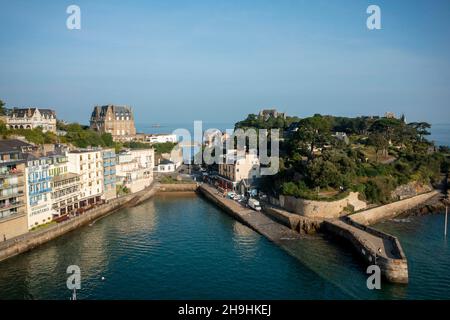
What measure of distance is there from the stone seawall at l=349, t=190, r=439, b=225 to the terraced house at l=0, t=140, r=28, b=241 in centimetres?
2087

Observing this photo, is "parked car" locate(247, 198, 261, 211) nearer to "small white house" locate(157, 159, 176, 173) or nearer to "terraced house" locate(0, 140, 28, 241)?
"terraced house" locate(0, 140, 28, 241)

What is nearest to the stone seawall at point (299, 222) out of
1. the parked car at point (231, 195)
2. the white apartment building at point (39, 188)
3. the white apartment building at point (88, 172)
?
the parked car at point (231, 195)

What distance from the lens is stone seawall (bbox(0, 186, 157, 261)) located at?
21769 millimetres

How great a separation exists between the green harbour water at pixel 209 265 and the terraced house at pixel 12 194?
201 cm

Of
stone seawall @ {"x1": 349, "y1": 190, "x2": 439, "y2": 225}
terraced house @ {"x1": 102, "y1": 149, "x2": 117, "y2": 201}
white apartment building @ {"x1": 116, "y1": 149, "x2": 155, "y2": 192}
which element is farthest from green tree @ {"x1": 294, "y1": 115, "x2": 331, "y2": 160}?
terraced house @ {"x1": 102, "y1": 149, "x2": 117, "y2": 201}

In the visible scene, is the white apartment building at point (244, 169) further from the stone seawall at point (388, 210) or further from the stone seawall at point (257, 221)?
the stone seawall at point (388, 210)

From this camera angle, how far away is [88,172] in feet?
107

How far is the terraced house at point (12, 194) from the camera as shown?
2283 cm

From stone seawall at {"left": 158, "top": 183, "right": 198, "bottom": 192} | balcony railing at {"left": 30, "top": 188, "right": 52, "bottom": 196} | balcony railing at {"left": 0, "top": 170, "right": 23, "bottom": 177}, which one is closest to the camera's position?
balcony railing at {"left": 0, "top": 170, "right": 23, "bottom": 177}

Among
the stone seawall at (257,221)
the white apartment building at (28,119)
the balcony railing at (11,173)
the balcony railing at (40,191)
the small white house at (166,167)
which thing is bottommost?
the stone seawall at (257,221)

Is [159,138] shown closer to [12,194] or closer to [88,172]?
[88,172]

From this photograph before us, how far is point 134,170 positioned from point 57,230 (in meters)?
15.3

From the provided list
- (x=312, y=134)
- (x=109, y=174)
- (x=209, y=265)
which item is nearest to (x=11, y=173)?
(x=109, y=174)
